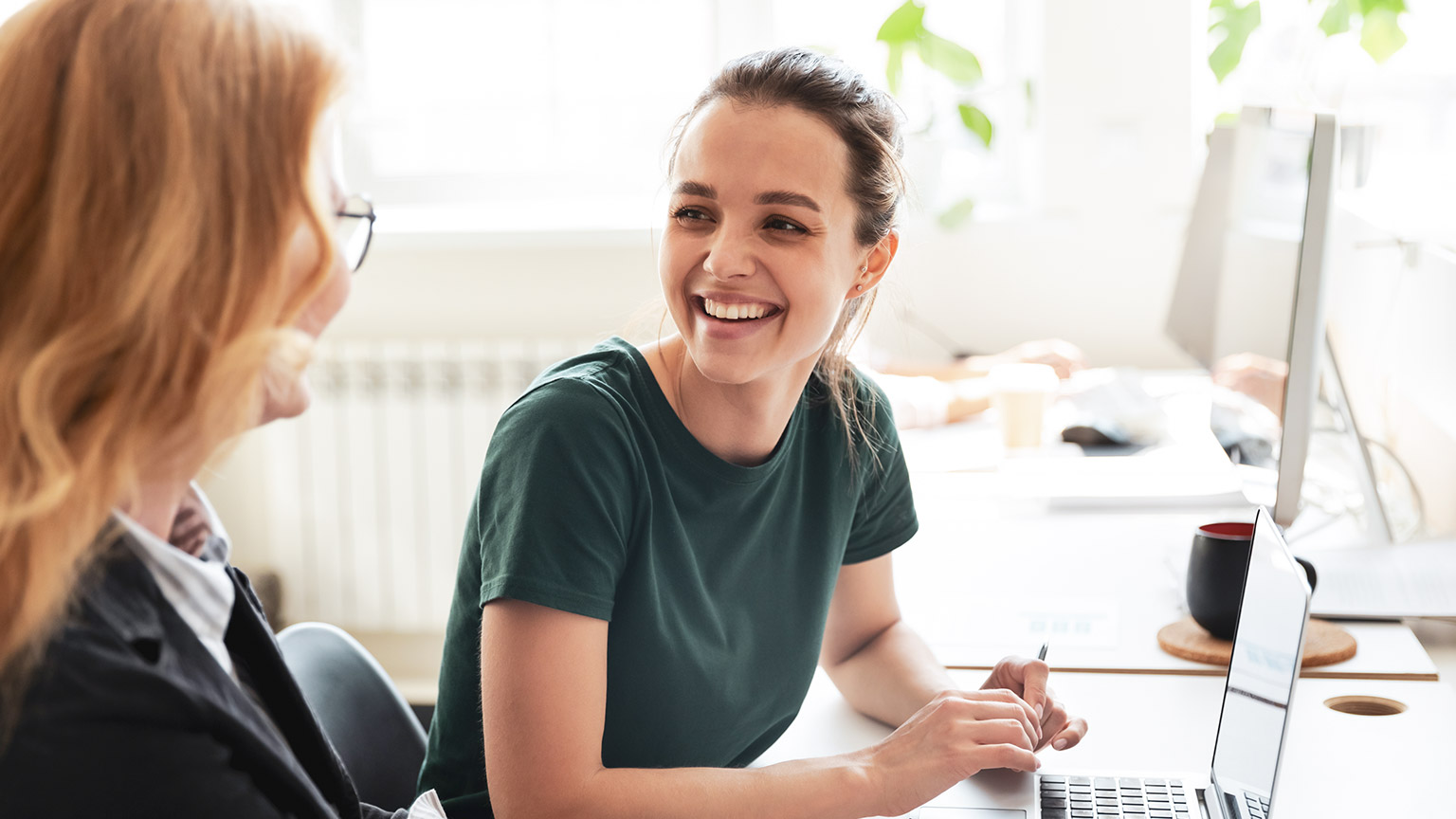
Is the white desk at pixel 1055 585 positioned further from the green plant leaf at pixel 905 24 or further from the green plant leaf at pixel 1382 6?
the green plant leaf at pixel 1382 6

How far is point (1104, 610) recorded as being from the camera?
140 centimetres

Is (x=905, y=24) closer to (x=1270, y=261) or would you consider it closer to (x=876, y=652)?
(x=1270, y=261)

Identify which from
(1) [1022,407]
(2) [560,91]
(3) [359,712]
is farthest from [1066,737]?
(2) [560,91]

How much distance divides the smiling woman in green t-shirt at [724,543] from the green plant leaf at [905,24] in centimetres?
132

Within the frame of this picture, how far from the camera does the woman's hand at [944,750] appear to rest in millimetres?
953

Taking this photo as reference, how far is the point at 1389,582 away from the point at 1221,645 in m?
0.26

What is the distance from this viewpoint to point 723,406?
1139 millimetres

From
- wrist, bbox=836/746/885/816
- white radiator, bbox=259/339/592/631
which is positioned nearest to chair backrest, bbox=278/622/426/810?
wrist, bbox=836/746/885/816

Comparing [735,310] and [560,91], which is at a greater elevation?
[560,91]

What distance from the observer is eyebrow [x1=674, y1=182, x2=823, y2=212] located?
43.4 inches

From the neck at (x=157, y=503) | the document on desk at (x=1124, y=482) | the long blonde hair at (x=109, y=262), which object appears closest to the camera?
the long blonde hair at (x=109, y=262)

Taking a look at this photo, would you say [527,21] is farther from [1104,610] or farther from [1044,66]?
[1104,610]

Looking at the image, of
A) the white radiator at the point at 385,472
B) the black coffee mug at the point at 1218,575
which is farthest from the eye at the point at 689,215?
the white radiator at the point at 385,472

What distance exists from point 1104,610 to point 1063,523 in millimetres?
336
